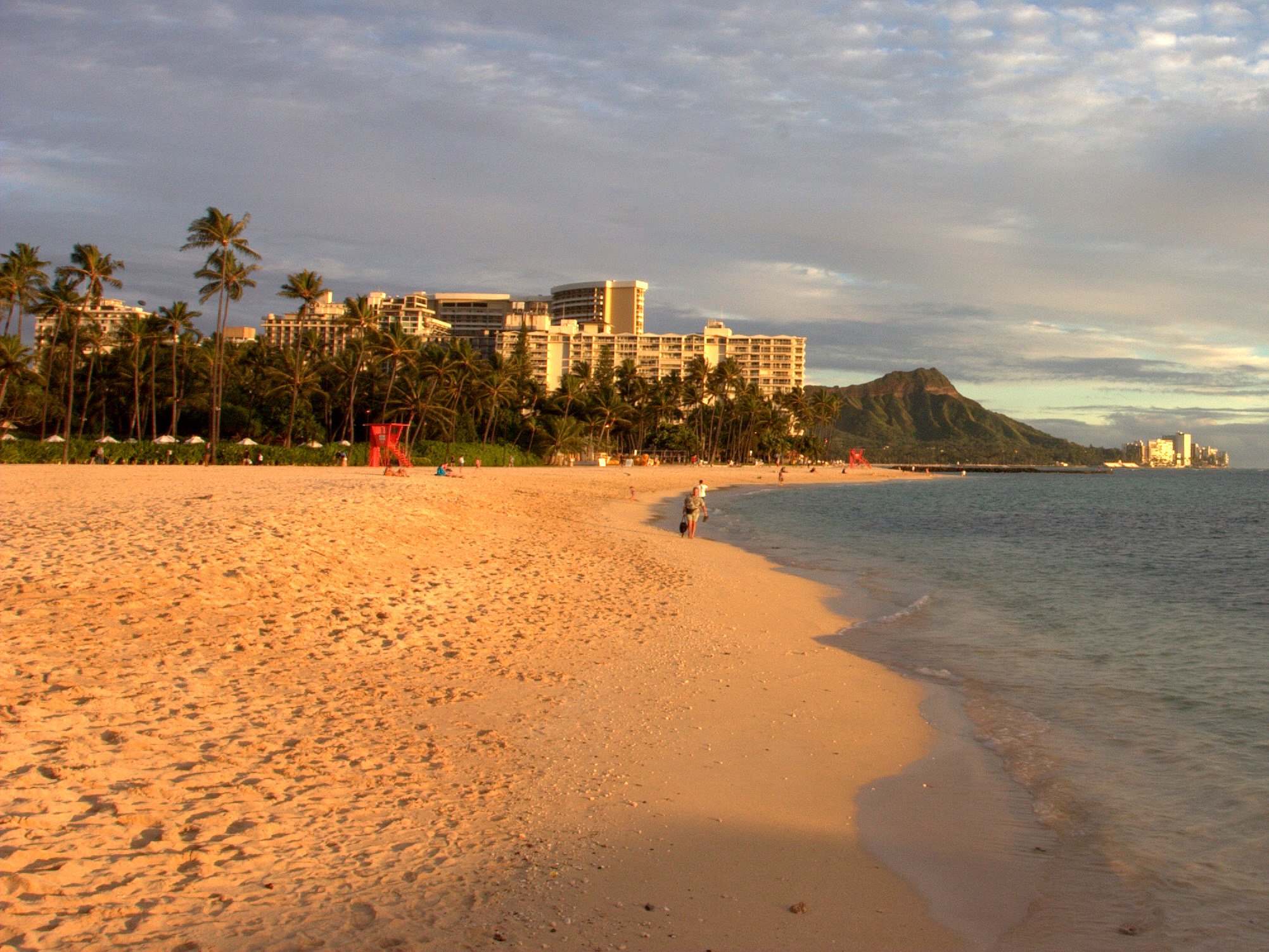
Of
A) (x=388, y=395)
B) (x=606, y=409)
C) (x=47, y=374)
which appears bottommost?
(x=388, y=395)

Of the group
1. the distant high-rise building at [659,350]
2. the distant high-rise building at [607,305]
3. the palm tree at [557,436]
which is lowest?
the palm tree at [557,436]

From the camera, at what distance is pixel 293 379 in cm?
6044

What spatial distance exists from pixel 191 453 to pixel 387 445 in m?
16.8

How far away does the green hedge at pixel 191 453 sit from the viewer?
153ft

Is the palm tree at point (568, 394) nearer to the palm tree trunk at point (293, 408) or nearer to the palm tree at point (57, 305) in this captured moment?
the palm tree trunk at point (293, 408)

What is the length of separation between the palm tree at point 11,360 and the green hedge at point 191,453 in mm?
3941

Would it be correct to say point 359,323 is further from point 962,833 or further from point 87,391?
point 962,833

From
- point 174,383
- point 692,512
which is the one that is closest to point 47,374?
point 174,383

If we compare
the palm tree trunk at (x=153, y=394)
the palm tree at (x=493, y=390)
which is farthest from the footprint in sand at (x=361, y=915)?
the palm tree at (x=493, y=390)

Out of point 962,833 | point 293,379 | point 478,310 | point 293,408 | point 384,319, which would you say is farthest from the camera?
point 478,310

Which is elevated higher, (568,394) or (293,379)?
(568,394)

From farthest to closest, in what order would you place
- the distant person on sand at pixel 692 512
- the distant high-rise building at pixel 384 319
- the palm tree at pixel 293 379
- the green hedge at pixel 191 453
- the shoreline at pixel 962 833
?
the distant high-rise building at pixel 384 319 → the palm tree at pixel 293 379 → the green hedge at pixel 191 453 → the distant person on sand at pixel 692 512 → the shoreline at pixel 962 833

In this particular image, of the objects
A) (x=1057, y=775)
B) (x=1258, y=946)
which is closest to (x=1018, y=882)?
(x=1258, y=946)

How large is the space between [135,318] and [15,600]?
65.8 meters
